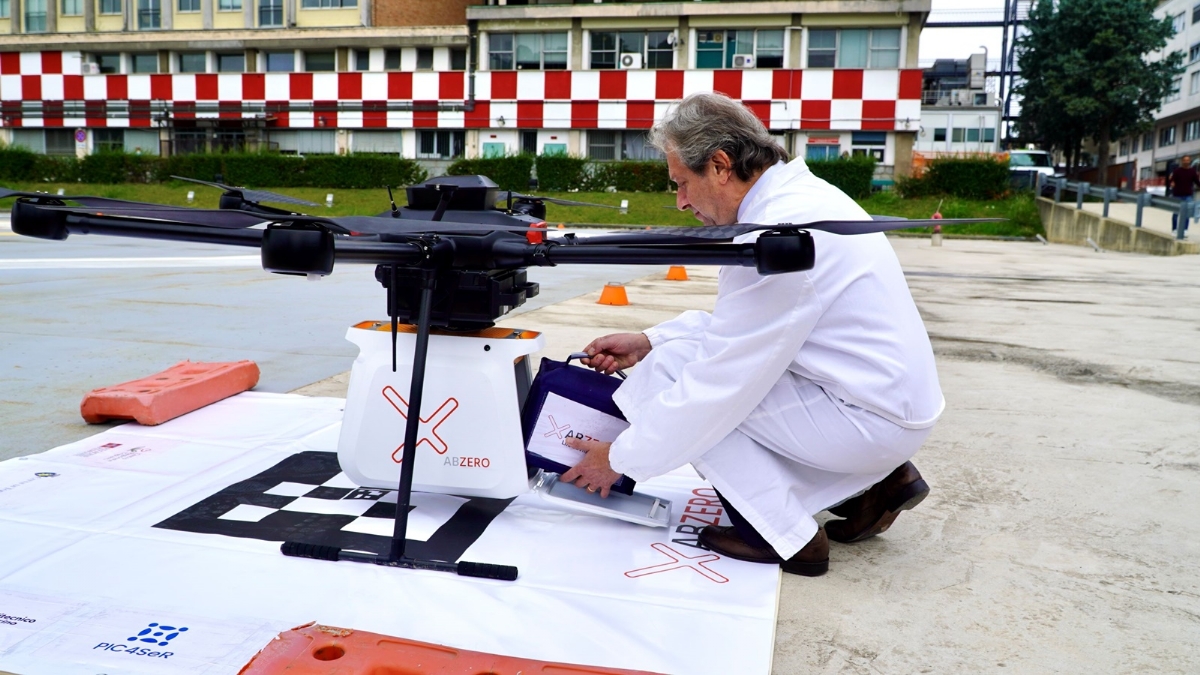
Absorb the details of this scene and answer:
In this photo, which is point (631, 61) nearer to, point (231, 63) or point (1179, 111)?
point (231, 63)

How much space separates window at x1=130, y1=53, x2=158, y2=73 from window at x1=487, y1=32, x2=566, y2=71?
34.9ft

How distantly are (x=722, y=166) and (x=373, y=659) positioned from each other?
3.93 feet

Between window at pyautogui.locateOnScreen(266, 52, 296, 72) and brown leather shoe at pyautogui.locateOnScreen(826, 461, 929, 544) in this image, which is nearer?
brown leather shoe at pyautogui.locateOnScreen(826, 461, 929, 544)

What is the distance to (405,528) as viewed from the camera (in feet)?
6.14

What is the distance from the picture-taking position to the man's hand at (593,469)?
208cm

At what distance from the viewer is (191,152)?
27.0m

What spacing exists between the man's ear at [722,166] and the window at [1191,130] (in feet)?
154

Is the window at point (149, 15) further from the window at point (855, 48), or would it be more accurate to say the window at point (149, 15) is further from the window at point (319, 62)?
the window at point (855, 48)

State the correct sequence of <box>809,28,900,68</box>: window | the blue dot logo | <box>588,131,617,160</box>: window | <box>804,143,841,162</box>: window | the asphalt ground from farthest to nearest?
1. <box>588,131,617,160</box>: window
2. <box>804,143,841,162</box>: window
3. <box>809,28,900,68</box>: window
4. the asphalt ground
5. the blue dot logo

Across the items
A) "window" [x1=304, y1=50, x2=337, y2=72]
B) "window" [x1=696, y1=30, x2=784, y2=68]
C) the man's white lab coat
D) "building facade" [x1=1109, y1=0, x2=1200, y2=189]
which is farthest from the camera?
"building facade" [x1=1109, y1=0, x2=1200, y2=189]

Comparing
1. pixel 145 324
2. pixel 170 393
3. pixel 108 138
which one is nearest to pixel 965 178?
pixel 145 324

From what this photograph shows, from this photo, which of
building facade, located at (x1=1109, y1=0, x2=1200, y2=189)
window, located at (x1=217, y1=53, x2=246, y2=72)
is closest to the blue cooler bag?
window, located at (x1=217, y1=53, x2=246, y2=72)

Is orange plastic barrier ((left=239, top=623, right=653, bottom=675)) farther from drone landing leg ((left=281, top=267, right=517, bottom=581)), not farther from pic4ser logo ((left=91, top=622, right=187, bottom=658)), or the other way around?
drone landing leg ((left=281, top=267, right=517, bottom=581))

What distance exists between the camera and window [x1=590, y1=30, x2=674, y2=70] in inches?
970
